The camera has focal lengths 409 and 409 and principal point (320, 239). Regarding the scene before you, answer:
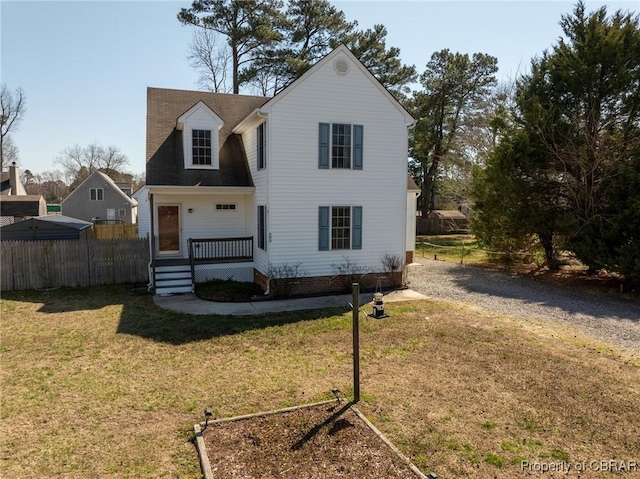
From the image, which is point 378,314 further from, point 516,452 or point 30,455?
point 30,455

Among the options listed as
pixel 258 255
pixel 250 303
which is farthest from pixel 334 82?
pixel 250 303

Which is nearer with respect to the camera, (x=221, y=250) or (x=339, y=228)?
(x=339, y=228)

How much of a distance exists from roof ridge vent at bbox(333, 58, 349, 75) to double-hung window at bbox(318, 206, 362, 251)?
4381mm

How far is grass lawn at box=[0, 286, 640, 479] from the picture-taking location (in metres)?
4.91

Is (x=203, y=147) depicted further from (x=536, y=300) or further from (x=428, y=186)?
(x=428, y=186)

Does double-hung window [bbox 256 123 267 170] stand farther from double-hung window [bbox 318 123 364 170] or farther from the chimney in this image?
the chimney

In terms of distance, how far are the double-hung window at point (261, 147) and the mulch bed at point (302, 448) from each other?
9.14 metres

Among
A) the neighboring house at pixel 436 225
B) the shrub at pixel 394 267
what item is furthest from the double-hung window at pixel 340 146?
the neighboring house at pixel 436 225

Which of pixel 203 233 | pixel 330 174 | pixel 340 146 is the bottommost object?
pixel 203 233

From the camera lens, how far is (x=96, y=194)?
43438mm

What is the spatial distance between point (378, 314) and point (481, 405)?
4.53 meters

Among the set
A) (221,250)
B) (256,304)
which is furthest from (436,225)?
(256,304)

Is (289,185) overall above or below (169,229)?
above

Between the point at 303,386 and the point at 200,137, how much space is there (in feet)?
35.8
